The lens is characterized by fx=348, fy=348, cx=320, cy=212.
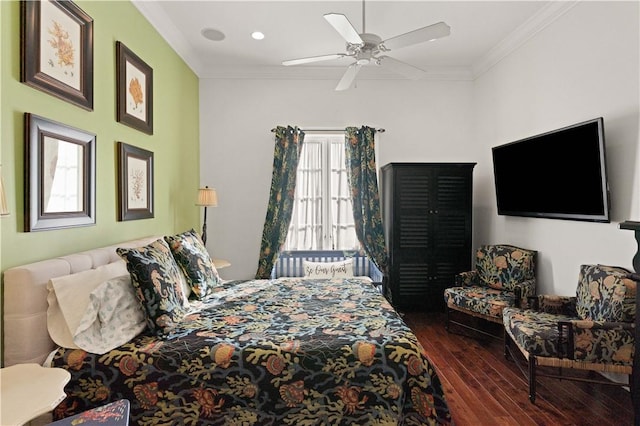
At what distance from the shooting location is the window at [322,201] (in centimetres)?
461

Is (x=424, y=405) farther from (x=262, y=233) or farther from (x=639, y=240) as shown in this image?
(x=262, y=233)

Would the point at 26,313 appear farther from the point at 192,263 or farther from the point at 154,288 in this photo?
the point at 192,263

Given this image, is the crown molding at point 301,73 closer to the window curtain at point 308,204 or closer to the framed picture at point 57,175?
the window curtain at point 308,204

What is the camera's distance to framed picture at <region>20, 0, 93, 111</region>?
5.78ft

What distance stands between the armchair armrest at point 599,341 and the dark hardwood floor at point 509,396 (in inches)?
13.6

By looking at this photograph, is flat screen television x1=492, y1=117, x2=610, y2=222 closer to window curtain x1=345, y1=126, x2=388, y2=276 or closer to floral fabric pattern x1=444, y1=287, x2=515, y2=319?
floral fabric pattern x1=444, y1=287, x2=515, y2=319

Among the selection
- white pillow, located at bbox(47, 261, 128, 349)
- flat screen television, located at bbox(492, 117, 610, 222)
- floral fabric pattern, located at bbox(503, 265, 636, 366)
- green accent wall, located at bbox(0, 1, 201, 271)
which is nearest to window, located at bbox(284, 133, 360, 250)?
green accent wall, located at bbox(0, 1, 201, 271)

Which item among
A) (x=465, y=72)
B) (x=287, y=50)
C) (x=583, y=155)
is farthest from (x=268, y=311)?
(x=465, y=72)

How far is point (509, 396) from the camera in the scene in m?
2.46

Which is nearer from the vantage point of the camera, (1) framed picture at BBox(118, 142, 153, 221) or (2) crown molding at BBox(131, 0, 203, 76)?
(1) framed picture at BBox(118, 142, 153, 221)

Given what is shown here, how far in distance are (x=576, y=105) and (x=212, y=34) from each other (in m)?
3.49

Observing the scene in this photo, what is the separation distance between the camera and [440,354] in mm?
3164

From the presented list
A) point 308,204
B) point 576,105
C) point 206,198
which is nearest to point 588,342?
point 576,105

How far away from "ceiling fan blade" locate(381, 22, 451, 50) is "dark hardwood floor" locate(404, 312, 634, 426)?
2492mm
